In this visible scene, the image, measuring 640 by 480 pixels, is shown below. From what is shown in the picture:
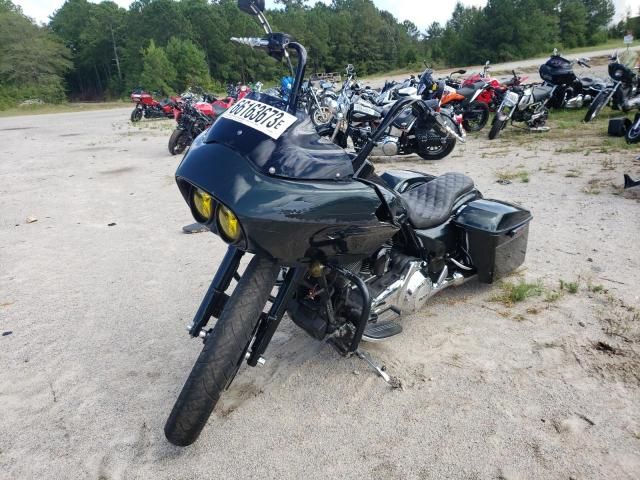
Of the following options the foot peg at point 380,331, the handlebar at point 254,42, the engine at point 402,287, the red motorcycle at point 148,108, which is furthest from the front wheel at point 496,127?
the red motorcycle at point 148,108

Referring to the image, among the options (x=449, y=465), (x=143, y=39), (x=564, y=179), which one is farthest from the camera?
(x=143, y=39)

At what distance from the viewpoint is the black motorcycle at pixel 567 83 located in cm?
956

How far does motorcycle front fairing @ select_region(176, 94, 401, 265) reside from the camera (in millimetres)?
1572

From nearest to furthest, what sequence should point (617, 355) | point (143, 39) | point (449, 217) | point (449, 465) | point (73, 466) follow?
1. point (449, 465)
2. point (73, 466)
3. point (617, 355)
4. point (449, 217)
5. point (143, 39)

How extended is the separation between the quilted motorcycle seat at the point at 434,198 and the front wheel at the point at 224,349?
976 mm

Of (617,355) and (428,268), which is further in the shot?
(428,268)

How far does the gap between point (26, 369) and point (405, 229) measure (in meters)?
2.24

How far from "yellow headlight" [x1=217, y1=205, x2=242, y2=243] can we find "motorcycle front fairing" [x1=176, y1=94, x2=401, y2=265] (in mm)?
33

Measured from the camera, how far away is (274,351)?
2.54 metres

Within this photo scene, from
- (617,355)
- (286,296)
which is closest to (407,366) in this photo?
(286,296)

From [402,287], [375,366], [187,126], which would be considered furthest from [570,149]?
[187,126]

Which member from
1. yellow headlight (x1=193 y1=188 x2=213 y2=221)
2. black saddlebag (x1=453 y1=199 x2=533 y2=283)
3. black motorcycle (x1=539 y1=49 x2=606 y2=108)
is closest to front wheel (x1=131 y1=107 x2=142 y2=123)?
black motorcycle (x1=539 y1=49 x2=606 y2=108)

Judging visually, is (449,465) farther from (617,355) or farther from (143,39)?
(143,39)

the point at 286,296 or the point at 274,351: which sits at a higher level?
the point at 286,296
